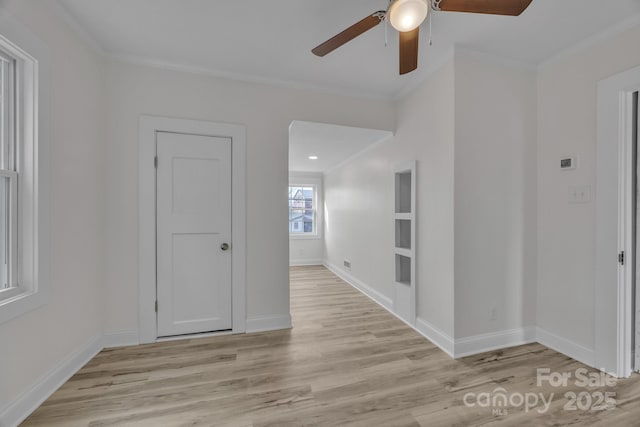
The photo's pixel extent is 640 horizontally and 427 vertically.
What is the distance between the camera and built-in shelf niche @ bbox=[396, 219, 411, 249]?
307cm

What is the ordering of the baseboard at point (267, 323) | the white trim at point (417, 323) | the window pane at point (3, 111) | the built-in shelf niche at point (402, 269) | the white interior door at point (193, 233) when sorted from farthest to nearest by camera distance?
the built-in shelf niche at point (402, 269)
the baseboard at point (267, 323)
the white interior door at point (193, 233)
the white trim at point (417, 323)
the window pane at point (3, 111)

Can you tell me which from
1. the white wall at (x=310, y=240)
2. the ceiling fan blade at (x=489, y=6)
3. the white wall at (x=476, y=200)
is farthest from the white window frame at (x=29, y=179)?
the white wall at (x=310, y=240)

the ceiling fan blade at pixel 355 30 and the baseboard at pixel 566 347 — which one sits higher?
the ceiling fan blade at pixel 355 30

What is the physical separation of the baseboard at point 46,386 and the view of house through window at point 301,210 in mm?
4489

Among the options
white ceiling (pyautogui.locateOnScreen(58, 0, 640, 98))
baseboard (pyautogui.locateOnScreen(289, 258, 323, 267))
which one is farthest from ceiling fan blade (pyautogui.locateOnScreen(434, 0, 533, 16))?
baseboard (pyautogui.locateOnScreen(289, 258, 323, 267))

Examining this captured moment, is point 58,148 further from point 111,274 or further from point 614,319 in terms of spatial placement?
point 614,319

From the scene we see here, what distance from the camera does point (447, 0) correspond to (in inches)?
50.9

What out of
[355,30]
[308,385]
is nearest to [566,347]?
[308,385]

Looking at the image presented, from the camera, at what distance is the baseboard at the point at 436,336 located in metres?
2.17

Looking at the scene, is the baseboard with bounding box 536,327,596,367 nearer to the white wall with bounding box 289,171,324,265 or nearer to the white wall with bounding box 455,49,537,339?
the white wall with bounding box 455,49,537,339

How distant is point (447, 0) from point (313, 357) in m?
2.53

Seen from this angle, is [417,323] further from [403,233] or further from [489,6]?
[489,6]

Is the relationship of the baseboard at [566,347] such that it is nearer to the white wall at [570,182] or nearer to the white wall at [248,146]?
the white wall at [570,182]

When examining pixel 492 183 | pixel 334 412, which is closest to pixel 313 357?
pixel 334 412
